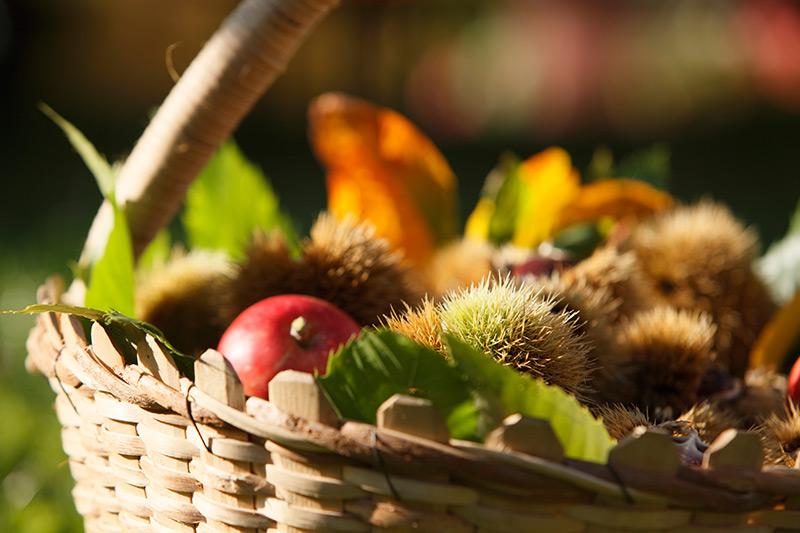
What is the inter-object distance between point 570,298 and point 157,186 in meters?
0.37

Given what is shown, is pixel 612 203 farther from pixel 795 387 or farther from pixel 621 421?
pixel 621 421

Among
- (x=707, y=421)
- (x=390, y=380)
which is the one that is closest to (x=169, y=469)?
(x=390, y=380)

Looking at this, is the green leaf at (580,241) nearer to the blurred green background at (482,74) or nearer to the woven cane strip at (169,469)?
the woven cane strip at (169,469)

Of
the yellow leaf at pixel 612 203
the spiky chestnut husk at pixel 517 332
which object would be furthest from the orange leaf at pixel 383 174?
the spiky chestnut husk at pixel 517 332

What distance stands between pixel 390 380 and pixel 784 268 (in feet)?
2.43

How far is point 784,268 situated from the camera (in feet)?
3.80

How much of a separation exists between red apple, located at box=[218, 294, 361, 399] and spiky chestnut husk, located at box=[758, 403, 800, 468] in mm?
307

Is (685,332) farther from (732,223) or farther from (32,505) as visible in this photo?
(32,505)

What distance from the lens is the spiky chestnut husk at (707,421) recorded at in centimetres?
71

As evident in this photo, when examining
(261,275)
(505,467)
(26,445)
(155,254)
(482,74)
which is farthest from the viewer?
(482,74)

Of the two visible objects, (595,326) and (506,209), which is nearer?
(595,326)

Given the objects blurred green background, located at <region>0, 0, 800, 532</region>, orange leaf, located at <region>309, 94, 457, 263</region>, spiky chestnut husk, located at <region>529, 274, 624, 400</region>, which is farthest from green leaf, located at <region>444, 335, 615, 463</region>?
blurred green background, located at <region>0, 0, 800, 532</region>

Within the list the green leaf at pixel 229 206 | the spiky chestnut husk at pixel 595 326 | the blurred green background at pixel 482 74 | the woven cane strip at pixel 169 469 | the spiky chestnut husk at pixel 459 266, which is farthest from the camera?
the blurred green background at pixel 482 74

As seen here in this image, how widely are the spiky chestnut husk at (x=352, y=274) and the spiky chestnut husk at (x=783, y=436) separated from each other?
321mm
